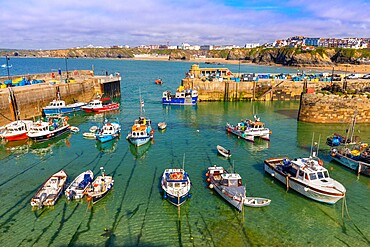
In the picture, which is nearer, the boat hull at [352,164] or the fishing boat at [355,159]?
the boat hull at [352,164]

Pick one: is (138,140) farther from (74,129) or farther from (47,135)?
(74,129)

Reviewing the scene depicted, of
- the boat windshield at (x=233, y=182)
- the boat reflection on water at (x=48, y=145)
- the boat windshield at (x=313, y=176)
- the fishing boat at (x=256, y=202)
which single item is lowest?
the boat reflection on water at (x=48, y=145)

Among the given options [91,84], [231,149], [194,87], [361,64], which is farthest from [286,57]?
[231,149]

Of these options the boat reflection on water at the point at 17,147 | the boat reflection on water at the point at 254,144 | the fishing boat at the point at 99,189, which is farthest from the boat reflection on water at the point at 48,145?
the boat reflection on water at the point at 254,144

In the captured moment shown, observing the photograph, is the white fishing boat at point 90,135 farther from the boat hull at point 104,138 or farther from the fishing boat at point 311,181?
the fishing boat at point 311,181

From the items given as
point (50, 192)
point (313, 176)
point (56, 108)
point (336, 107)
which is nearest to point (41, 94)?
point (56, 108)

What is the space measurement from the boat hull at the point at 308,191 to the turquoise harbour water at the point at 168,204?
0.60 m

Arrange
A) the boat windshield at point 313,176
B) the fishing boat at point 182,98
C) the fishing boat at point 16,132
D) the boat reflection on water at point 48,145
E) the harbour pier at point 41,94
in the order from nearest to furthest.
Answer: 1. the boat windshield at point 313,176
2. the boat reflection on water at point 48,145
3. the fishing boat at point 16,132
4. the harbour pier at point 41,94
5. the fishing boat at point 182,98

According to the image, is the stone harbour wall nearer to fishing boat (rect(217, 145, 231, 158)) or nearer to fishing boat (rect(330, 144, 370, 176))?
fishing boat (rect(330, 144, 370, 176))

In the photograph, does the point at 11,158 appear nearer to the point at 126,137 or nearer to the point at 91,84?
the point at 126,137

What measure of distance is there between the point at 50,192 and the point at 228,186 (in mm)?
15132

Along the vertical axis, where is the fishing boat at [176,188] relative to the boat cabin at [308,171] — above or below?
below

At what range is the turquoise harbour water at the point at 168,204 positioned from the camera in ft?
65.2

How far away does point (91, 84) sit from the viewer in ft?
233
